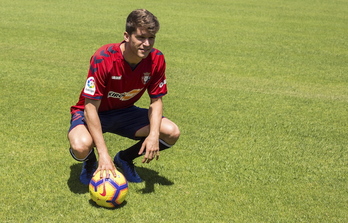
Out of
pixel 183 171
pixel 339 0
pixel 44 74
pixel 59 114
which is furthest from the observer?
pixel 339 0

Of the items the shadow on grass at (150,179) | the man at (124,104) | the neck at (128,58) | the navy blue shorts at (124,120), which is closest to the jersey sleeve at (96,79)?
the man at (124,104)

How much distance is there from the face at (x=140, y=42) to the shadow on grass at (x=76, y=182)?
1.49 m

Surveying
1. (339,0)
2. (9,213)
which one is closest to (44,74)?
(9,213)

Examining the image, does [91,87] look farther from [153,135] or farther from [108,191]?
[108,191]

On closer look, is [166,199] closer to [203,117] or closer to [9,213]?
[9,213]

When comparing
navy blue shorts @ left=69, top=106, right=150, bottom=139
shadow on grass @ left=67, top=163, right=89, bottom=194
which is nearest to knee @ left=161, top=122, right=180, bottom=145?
navy blue shorts @ left=69, top=106, right=150, bottom=139

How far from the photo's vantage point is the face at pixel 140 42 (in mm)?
5285

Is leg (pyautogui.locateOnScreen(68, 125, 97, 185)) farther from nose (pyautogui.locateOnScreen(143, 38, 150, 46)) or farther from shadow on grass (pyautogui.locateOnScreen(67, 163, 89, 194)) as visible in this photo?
nose (pyautogui.locateOnScreen(143, 38, 150, 46))

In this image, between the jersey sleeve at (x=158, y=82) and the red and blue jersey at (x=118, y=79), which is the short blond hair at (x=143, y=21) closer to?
the red and blue jersey at (x=118, y=79)

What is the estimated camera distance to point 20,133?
7.19 m

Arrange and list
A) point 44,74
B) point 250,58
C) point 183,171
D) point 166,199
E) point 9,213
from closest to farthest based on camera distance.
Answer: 1. point 9,213
2. point 166,199
3. point 183,171
4. point 44,74
5. point 250,58

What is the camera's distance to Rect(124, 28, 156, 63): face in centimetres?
529

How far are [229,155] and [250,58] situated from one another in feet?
19.1

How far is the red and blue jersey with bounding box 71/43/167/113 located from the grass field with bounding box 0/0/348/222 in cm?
94
